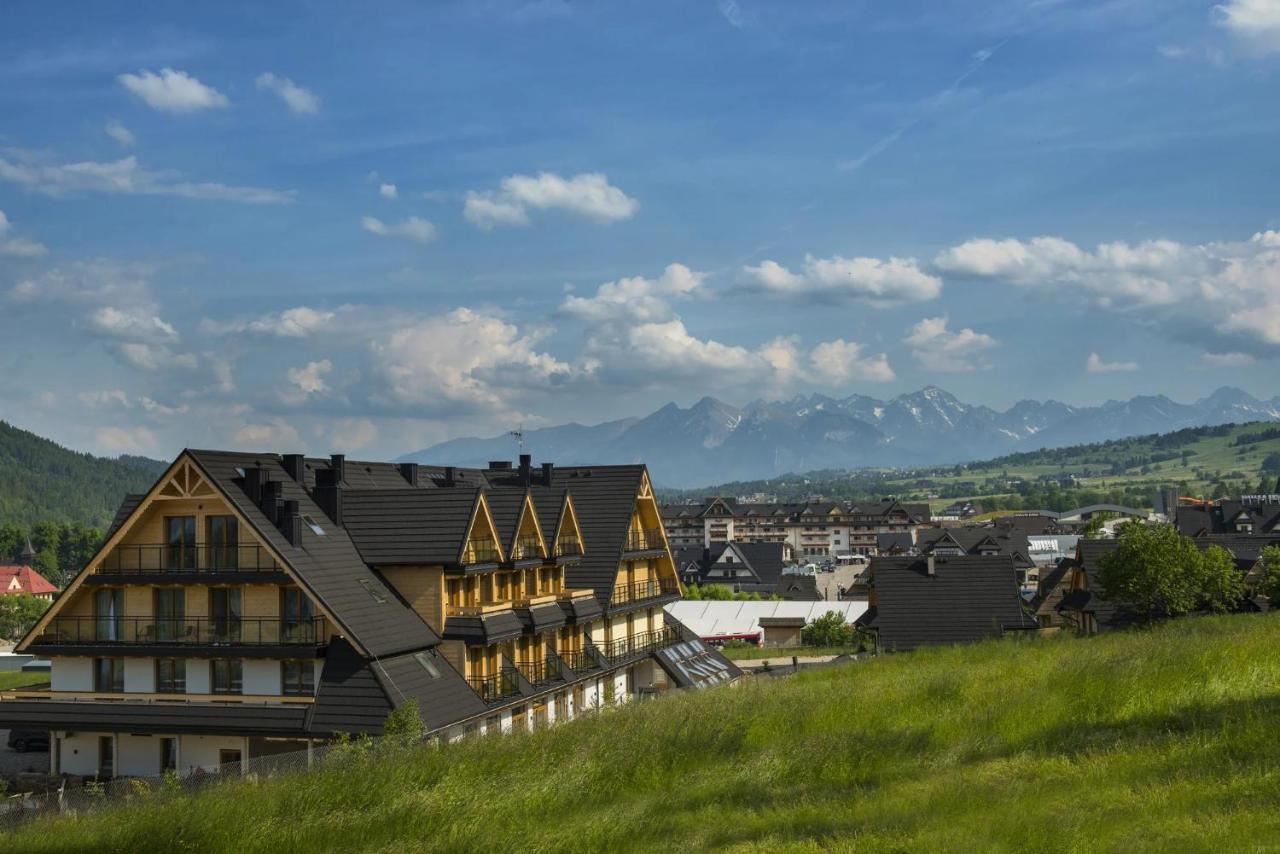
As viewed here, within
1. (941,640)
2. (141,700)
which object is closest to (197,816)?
(141,700)

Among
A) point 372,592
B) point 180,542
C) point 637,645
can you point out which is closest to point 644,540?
point 637,645

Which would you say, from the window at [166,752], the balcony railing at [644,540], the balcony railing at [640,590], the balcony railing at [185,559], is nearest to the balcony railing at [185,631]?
the balcony railing at [185,559]

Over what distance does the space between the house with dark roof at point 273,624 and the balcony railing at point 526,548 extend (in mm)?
266

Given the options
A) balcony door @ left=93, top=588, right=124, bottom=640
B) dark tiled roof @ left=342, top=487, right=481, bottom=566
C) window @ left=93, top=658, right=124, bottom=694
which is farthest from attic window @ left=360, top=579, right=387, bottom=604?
window @ left=93, top=658, right=124, bottom=694

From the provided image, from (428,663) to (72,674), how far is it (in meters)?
10.7

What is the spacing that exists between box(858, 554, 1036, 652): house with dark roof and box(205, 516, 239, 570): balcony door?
31355 millimetres

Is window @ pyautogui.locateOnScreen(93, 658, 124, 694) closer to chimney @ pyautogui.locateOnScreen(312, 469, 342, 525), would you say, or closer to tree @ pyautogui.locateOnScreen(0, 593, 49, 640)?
chimney @ pyautogui.locateOnScreen(312, 469, 342, 525)

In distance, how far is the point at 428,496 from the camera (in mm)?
Result: 36500

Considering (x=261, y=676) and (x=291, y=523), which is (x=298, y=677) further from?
(x=291, y=523)

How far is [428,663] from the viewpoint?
1331 inches

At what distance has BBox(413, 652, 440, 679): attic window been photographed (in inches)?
1313

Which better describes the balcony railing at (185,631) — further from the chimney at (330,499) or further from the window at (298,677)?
the chimney at (330,499)

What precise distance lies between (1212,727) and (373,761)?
41.0 ft

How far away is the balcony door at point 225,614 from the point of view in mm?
32938
